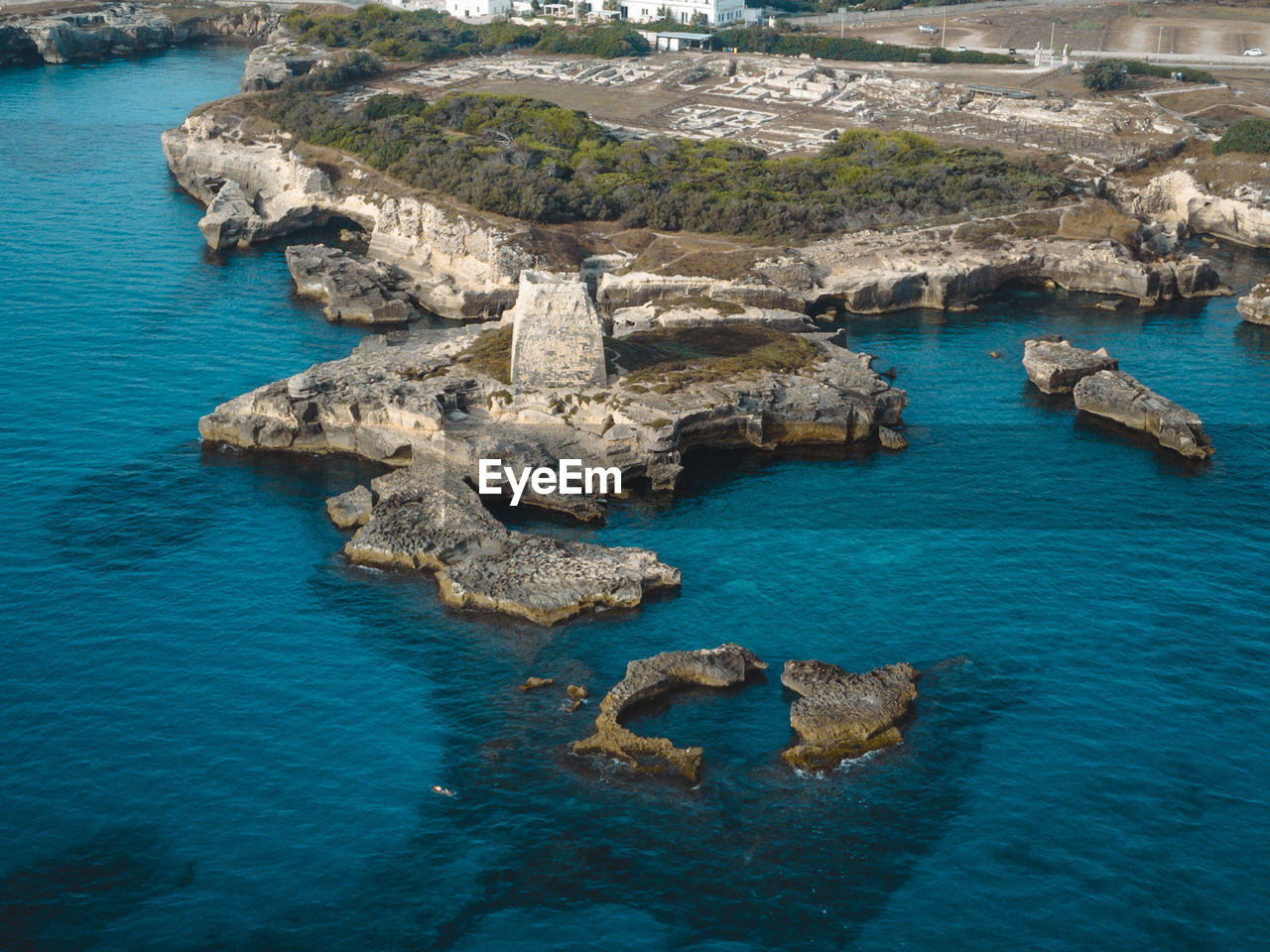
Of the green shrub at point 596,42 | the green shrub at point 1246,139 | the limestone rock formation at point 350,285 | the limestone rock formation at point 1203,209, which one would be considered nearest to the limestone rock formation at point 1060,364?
the limestone rock formation at point 1203,209

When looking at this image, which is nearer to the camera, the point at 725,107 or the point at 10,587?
the point at 10,587

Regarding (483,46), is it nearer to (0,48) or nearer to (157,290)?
(0,48)

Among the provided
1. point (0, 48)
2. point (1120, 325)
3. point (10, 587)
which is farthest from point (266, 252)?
point (0, 48)

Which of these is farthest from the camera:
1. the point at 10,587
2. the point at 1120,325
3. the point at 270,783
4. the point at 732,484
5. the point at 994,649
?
the point at 1120,325

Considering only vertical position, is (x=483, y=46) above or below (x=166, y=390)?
above

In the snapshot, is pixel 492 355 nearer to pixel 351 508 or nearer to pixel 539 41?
pixel 351 508

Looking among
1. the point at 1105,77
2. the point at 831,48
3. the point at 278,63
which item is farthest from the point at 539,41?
the point at 1105,77
